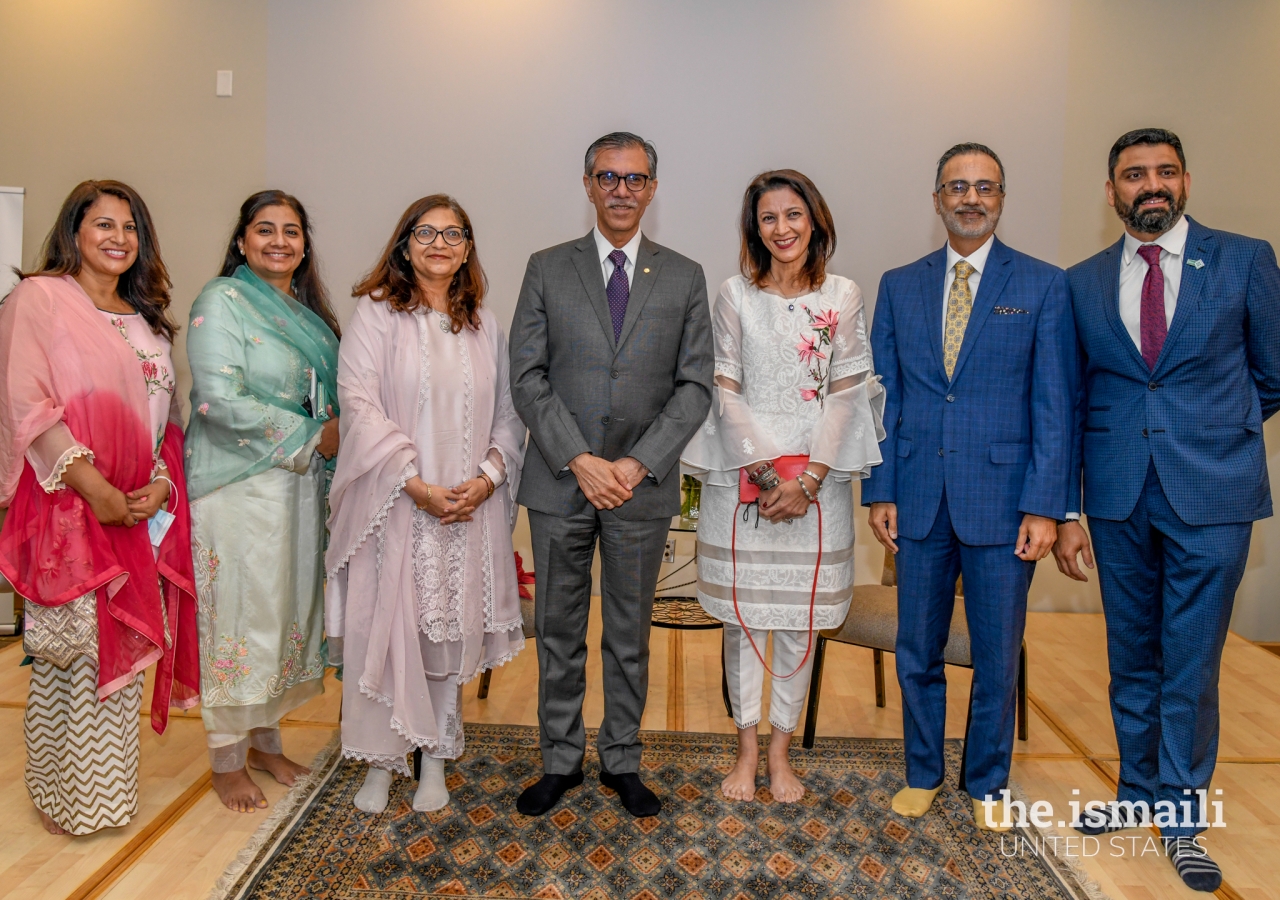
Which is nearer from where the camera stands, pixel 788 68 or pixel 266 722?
pixel 266 722

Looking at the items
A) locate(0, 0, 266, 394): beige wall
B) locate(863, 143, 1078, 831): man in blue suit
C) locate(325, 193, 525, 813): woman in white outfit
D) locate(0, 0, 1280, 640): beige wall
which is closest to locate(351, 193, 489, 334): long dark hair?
locate(325, 193, 525, 813): woman in white outfit

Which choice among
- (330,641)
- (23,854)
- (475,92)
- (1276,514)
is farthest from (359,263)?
(1276,514)

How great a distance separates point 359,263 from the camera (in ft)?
15.1

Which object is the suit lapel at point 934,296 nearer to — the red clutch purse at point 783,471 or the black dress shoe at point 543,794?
the red clutch purse at point 783,471

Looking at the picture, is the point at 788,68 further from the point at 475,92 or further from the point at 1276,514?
the point at 1276,514

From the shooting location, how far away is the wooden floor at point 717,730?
7.12 ft

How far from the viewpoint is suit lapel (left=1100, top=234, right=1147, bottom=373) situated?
7.50 ft

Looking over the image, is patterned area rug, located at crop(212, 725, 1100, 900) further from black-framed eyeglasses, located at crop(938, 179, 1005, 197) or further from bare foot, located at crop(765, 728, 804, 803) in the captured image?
black-framed eyeglasses, located at crop(938, 179, 1005, 197)

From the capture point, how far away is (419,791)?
2.50 metres

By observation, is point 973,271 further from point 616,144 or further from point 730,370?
point 616,144

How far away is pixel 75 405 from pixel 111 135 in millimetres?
3096

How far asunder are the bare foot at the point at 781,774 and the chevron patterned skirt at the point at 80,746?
1720mm

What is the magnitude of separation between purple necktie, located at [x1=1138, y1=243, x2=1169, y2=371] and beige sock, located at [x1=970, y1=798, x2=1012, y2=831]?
4.03 ft

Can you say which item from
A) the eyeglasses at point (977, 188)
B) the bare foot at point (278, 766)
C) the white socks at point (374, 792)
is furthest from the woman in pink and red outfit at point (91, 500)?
the eyeglasses at point (977, 188)
